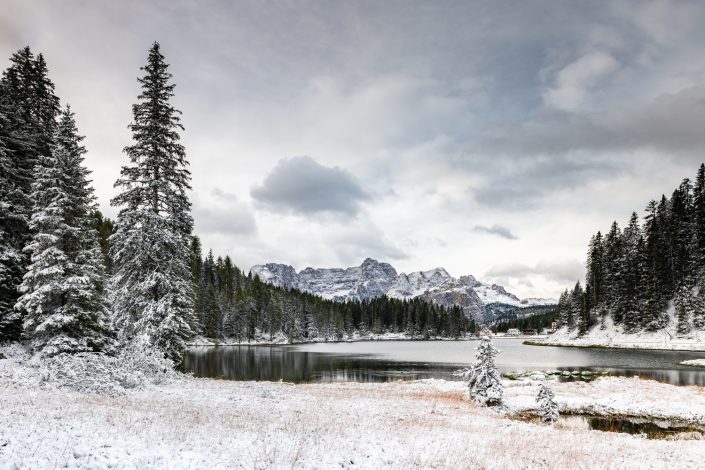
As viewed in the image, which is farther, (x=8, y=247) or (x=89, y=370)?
(x=8, y=247)

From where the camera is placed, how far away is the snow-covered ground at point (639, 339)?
71.5m

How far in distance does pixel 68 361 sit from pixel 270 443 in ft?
44.5

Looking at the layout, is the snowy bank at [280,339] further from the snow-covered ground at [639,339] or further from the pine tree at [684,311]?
the pine tree at [684,311]

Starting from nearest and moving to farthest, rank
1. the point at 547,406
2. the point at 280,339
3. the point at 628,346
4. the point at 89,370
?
the point at 89,370
the point at 547,406
the point at 628,346
the point at 280,339

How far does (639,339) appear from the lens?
8338 centimetres

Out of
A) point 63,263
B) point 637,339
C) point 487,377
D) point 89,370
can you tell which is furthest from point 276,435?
point 637,339

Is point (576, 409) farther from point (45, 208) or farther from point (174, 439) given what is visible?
point (45, 208)

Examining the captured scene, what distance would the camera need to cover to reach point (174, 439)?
9.95 meters

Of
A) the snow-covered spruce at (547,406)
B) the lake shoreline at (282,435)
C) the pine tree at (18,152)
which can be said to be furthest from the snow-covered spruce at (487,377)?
the pine tree at (18,152)

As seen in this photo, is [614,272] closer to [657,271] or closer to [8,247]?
[657,271]

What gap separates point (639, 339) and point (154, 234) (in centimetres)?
9383

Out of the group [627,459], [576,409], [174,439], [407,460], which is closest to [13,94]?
[174,439]

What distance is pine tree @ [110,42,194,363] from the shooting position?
2472 centimetres

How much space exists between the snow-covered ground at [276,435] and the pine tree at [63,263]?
2448 mm
